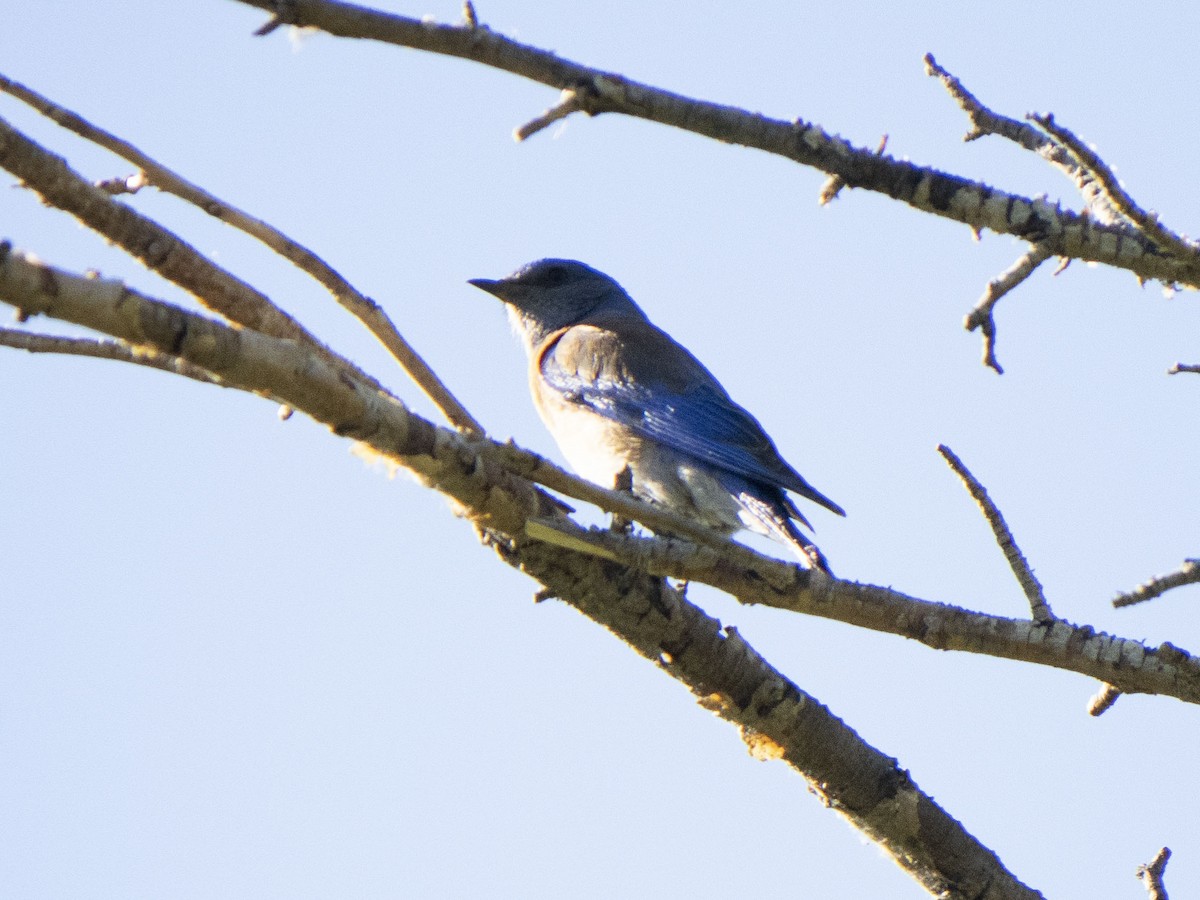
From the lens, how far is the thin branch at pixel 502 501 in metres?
2.06

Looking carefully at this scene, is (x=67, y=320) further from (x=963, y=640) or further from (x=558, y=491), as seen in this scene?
(x=963, y=640)

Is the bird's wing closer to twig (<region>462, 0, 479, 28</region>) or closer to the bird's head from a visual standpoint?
the bird's head

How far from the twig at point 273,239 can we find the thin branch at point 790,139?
1.75 feet

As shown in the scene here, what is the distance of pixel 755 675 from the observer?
11.1 ft

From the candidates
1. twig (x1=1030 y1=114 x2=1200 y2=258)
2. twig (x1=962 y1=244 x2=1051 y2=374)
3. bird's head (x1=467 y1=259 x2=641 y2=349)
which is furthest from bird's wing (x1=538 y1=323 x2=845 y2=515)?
twig (x1=1030 y1=114 x2=1200 y2=258)

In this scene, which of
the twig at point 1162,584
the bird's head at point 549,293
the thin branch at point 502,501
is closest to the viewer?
the thin branch at point 502,501

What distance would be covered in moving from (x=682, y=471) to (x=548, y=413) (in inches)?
37.0

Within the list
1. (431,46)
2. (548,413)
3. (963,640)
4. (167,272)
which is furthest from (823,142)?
(548,413)

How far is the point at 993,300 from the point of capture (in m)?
3.46

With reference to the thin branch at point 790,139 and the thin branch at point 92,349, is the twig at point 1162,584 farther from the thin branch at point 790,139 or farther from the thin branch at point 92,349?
the thin branch at point 92,349

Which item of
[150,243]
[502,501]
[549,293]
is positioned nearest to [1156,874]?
[502,501]

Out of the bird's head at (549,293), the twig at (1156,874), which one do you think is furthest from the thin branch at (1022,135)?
the bird's head at (549,293)

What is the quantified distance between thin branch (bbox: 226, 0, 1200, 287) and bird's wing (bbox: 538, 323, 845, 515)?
81.4 inches

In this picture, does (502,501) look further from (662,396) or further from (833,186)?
(662,396)
